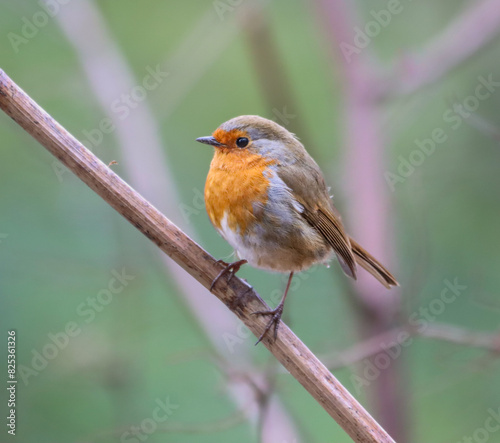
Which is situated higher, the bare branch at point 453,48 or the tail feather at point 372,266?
the bare branch at point 453,48

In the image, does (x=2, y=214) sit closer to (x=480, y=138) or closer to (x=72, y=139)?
(x=72, y=139)

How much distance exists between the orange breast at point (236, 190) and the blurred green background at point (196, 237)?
1.41 ft

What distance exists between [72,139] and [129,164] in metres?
1.24

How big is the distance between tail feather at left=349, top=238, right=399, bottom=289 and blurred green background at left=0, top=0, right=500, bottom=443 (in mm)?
139

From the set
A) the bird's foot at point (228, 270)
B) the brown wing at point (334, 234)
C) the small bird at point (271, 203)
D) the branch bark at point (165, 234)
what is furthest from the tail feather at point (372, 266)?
the branch bark at point (165, 234)

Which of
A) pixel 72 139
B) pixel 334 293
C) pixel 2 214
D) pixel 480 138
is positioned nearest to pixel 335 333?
pixel 334 293

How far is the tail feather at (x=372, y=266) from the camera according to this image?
2.93 metres

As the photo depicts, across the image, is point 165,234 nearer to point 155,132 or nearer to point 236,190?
point 236,190

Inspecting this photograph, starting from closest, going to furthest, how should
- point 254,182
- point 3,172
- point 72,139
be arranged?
point 72,139 < point 254,182 < point 3,172

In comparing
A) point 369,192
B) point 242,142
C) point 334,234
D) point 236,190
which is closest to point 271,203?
point 236,190

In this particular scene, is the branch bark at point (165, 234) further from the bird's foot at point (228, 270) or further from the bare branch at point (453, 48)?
the bare branch at point (453, 48)

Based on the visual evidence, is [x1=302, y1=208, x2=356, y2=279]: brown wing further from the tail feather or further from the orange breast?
the orange breast

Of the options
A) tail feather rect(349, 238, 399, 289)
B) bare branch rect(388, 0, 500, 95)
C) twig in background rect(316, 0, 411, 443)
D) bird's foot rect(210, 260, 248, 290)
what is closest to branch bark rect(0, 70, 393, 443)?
bird's foot rect(210, 260, 248, 290)

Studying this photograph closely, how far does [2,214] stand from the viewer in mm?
4328
